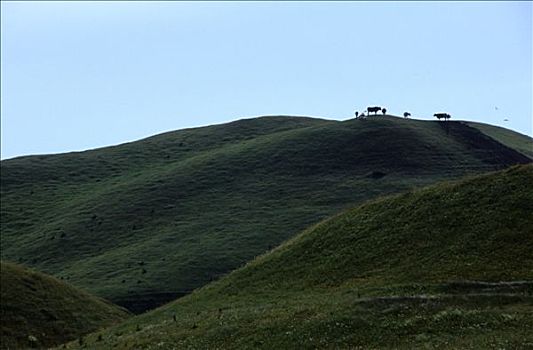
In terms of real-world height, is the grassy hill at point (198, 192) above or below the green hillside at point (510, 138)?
below

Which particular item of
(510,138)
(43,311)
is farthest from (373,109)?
(43,311)

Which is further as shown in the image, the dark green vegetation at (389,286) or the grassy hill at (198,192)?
the grassy hill at (198,192)

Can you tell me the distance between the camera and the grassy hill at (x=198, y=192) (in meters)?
91.1

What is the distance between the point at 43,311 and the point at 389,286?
3283cm

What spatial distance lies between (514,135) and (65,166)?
3986 inches

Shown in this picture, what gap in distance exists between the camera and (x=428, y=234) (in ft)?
166

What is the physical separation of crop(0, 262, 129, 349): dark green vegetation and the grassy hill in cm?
1045

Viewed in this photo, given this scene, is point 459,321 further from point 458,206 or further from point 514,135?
point 514,135

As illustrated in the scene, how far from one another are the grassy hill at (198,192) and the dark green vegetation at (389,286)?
28246 millimetres

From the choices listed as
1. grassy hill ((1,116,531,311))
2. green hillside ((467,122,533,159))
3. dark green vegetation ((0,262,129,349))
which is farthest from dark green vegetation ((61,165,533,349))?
green hillside ((467,122,533,159))

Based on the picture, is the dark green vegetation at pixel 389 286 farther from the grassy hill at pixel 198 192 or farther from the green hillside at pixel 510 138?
the green hillside at pixel 510 138

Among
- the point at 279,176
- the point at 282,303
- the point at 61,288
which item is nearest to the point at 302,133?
the point at 279,176

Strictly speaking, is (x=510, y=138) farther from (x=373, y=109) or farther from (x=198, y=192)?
(x=198, y=192)

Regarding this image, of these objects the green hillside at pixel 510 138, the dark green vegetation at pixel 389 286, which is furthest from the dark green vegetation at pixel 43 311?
the green hillside at pixel 510 138
